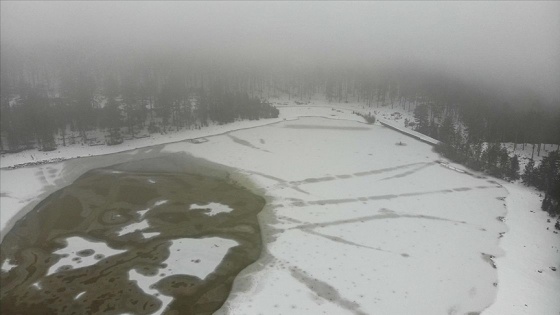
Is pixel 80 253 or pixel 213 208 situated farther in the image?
pixel 213 208

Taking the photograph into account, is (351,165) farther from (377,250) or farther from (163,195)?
(163,195)

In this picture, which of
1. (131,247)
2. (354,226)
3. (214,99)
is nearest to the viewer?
(131,247)

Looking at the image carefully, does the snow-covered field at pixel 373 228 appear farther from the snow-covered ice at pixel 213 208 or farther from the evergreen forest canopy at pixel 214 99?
the evergreen forest canopy at pixel 214 99

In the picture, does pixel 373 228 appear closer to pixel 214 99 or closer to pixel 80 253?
pixel 80 253

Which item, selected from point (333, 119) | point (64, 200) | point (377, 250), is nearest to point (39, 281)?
point (64, 200)

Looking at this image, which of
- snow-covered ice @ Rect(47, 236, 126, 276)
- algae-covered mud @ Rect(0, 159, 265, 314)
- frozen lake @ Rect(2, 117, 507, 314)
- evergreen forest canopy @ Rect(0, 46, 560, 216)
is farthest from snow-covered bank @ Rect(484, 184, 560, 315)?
snow-covered ice @ Rect(47, 236, 126, 276)

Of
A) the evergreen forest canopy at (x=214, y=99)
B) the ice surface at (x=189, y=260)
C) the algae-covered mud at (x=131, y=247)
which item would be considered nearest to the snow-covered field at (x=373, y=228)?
the algae-covered mud at (x=131, y=247)

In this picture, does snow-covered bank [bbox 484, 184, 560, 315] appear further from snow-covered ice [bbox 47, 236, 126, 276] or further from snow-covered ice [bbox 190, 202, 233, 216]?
snow-covered ice [bbox 47, 236, 126, 276]

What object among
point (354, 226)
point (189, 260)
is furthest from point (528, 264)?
point (189, 260)
